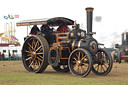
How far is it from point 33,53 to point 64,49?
5.41 ft

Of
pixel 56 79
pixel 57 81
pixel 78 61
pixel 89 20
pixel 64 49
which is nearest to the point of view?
pixel 57 81

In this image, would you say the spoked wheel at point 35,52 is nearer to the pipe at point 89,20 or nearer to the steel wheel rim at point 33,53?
the steel wheel rim at point 33,53

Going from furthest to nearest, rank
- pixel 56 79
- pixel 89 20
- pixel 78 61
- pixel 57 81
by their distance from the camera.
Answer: pixel 89 20
pixel 78 61
pixel 56 79
pixel 57 81

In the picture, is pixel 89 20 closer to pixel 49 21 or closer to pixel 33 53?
pixel 49 21

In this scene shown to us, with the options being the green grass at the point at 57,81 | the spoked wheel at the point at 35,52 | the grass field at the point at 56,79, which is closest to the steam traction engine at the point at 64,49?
the spoked wheel at the point at 35,52

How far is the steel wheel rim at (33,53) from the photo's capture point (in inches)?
471

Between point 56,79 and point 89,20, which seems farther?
point 89,20

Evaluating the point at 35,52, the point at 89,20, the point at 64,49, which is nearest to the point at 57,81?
the point at 64,49

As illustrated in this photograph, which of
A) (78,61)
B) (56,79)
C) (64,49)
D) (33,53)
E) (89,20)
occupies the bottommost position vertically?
(56,79)

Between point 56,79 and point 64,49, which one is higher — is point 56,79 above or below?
below

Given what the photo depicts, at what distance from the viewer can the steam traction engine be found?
1070 centimetres

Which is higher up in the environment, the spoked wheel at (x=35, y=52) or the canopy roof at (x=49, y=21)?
the canopy roof at (x=49, y=21)

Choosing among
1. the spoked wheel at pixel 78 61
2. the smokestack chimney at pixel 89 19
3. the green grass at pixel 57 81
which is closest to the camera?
the green grass at pixel 57 81

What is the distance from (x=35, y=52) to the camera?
12062 mm
